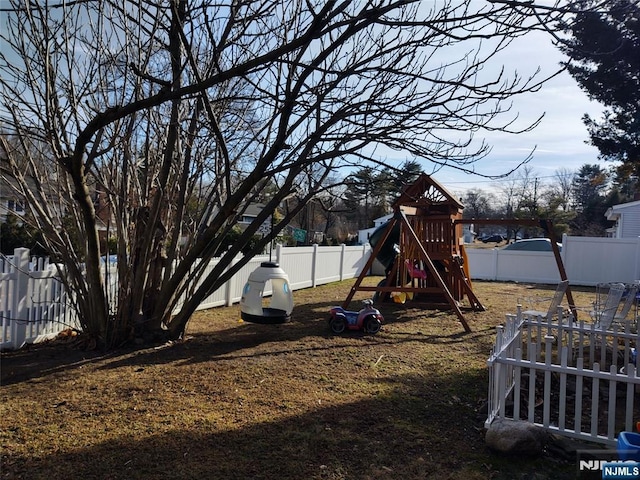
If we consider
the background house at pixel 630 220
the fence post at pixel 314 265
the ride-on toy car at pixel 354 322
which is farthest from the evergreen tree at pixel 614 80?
the background house at pixel 630 220

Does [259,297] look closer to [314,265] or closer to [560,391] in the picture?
[560,391]

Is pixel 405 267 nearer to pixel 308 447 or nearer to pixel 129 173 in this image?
pixel 129 173

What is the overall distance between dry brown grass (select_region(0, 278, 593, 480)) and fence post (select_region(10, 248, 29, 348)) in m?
0.25

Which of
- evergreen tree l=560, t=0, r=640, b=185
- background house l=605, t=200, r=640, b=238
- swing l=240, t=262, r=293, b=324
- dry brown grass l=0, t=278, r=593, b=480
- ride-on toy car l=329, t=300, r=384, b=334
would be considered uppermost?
evergreen tree l=560, t=0, r=640, b=185

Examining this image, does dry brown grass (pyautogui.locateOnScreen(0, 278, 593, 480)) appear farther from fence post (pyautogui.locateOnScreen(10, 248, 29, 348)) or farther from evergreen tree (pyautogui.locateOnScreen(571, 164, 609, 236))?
evergreen tree (pyautogui.locateOnScreen(571, 164, 609, 236))

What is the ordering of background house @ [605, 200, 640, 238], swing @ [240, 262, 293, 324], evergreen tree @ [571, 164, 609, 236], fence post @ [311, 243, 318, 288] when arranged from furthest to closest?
evergreen tree @ [571, 164, 609, 236] → background house @ [605, 200, 640, 238] → fence post @ [311, 243, 318, 288] → swing @ [240, 262, 293, 324]

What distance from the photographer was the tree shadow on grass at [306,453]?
2.80 m

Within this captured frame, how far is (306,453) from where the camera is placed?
10.1 ft

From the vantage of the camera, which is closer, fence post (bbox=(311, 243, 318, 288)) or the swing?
the swing

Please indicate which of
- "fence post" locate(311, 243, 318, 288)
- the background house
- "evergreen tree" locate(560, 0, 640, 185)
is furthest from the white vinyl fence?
"fence post" locate(311, 243, 318, 288)

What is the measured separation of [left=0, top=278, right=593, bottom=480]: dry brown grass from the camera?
2896 mm

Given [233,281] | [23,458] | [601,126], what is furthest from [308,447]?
[601,126]

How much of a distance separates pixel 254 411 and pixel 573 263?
50.2 feet

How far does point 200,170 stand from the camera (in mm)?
6340
